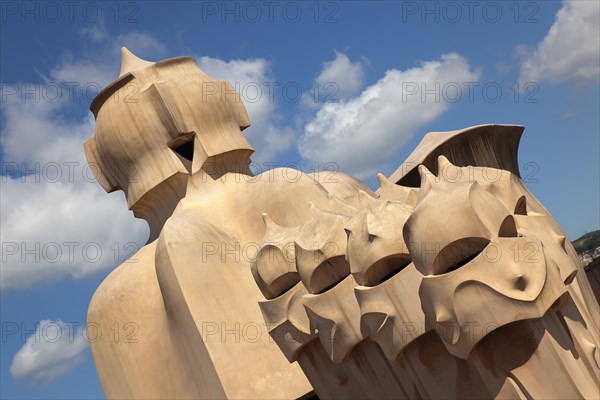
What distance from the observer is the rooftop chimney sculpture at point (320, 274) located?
4586 millimetres

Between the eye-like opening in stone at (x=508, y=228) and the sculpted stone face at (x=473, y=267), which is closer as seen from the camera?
the sculpted stone face at (x=473, y=267)

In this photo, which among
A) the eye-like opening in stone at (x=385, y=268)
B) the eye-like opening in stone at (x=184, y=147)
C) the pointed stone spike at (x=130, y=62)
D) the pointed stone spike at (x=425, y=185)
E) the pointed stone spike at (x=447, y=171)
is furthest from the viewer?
the pointed stone spike at (x=130, y=62)

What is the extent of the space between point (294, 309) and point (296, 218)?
7.06 feet

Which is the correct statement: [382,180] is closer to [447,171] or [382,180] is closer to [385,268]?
[447,171]

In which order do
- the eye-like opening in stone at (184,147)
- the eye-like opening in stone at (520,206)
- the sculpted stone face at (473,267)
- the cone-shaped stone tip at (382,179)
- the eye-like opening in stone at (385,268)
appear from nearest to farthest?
the sculpted stone face at (473,267), the eye-like opening in stone at (385,268), the eye-like opening in stone at (520,206), the cone-shaped stone tip at (382,179), the eye-like opening in stone at (184,147)

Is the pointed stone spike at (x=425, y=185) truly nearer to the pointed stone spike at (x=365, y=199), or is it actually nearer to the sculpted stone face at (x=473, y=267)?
the sculpted stone face at (x=473, y=267)

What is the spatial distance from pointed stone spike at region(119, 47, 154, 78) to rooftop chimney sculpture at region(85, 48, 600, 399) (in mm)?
28

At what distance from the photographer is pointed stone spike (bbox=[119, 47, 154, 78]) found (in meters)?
9.46

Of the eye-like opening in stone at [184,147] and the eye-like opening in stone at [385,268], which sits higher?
the eye-like opening in stone at [184,147]

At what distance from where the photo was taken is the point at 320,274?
557 cm

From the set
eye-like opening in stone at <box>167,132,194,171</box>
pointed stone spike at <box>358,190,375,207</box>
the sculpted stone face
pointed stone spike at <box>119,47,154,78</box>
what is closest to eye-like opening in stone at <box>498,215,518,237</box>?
the sculpted stone face

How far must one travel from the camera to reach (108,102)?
922 centimetres

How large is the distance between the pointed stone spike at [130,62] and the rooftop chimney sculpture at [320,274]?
0.03 m

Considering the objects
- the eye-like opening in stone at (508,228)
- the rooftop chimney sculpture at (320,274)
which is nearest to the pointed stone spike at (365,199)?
the rooftop chimney sculpture at (320,274)
